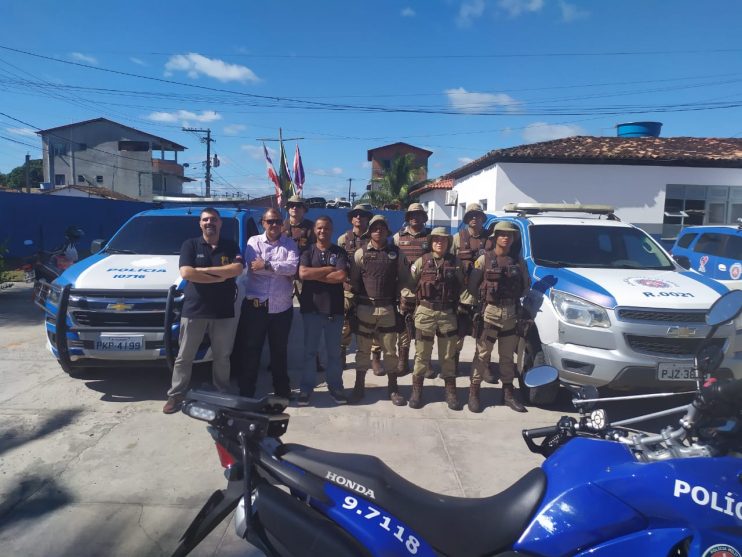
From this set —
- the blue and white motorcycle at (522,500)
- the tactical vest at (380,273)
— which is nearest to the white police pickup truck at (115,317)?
the tactical vest at (380,273)

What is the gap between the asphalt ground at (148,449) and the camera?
315 centimetres

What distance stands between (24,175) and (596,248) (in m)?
77.2

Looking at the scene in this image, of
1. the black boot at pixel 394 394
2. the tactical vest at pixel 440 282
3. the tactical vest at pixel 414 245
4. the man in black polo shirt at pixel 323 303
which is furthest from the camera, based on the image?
the tactical vest at pixel 414 245

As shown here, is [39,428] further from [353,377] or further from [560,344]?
[560,344]

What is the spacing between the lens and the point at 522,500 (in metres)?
1.82

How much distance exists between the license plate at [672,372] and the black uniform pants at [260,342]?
3.37 m

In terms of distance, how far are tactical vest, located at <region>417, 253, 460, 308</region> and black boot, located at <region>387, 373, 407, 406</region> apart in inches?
36.4

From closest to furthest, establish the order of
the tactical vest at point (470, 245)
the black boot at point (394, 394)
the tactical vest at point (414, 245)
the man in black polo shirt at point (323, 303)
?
the man in black polo shirt at point (323, 303) < the black boot at point (394, 394) < the tactical vest at point (414, 245) < the tactical vest at point (470, 245)

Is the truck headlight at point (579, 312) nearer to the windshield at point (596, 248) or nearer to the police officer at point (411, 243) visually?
the windshield at point (596, 248)

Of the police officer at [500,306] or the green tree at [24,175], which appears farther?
the green tree at [24,175]

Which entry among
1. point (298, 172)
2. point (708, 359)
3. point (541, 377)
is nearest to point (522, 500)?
point (541, 377)

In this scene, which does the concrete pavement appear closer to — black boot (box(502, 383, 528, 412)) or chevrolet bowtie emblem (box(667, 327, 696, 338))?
black boot (box(502, 383, 528, 412))

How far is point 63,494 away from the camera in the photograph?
3512 millimetres

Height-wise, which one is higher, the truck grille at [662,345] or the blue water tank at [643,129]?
the blue water tank at [643,129]
